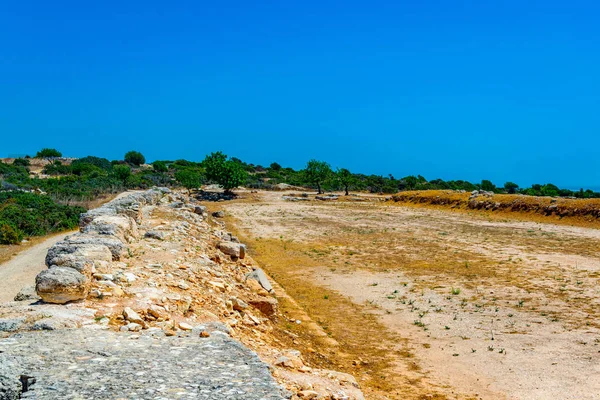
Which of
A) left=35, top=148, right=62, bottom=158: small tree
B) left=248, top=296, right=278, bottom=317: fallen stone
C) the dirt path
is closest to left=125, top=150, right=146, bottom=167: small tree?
left=35, top=148, right=62, bottom=158: small tree

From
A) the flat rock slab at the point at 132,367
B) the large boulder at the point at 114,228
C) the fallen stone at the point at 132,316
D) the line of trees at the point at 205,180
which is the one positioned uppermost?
the line of trees at the point at 205,180

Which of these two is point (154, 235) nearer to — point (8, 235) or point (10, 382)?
point (10, 382)

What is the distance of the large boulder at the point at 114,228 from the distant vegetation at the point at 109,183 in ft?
30.2

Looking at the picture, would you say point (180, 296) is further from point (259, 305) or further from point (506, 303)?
point (506, 303)

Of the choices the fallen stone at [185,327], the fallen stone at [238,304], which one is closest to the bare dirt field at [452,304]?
the fallen stone at [238,304]

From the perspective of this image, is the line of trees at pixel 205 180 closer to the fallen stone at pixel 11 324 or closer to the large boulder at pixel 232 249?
the large boulder at pixel 232 249

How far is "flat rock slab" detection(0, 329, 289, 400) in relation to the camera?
174 inches

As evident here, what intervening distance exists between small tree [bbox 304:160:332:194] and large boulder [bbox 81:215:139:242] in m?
42.5

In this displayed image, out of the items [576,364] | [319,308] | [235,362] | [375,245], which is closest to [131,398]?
[235,362]

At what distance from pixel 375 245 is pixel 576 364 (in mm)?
12769

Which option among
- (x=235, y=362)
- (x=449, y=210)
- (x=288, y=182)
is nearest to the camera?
(x=235, y=362)

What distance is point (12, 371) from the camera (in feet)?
15.4

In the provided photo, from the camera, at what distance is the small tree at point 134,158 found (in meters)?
82.1

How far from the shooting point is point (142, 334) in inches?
242
